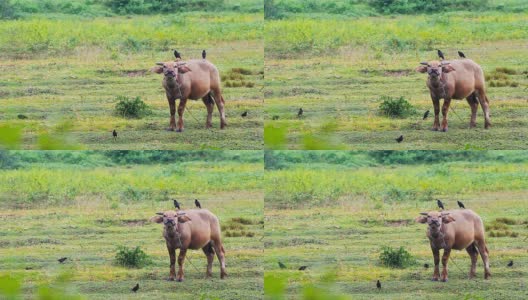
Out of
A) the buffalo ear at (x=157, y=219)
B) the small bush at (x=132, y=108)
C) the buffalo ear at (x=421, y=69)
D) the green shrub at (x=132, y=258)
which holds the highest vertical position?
the buffalo ear at (x=421, y=69)

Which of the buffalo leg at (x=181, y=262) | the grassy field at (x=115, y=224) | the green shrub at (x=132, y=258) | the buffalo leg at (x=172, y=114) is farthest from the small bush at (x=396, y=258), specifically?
the buffalo leg at (x=172, y=114)

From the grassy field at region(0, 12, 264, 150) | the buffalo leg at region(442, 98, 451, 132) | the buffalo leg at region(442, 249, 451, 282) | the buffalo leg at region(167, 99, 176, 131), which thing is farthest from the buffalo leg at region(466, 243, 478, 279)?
the buffalo leg at region(167, 99, 176, 131)

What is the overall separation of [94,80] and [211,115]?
1676 millimetres

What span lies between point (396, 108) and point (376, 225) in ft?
4.94

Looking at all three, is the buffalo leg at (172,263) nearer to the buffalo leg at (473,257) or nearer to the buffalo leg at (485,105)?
the buffalo leg at (473,257)

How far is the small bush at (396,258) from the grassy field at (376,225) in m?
0.06

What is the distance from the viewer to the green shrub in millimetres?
19828

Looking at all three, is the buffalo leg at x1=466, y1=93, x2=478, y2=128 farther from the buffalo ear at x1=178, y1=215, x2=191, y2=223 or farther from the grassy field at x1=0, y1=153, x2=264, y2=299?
the buffalo ear at x1=178, y1=215, x2=191, y2=223

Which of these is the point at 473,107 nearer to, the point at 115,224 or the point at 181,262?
the point at 181,262

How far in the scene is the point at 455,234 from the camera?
19.4m

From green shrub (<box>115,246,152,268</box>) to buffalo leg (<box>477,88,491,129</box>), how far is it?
4578mm

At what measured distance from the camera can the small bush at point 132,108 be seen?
2009 cm

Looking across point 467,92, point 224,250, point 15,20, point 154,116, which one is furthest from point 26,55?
point 467,92

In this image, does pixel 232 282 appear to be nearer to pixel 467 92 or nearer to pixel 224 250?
pixel 224 250
